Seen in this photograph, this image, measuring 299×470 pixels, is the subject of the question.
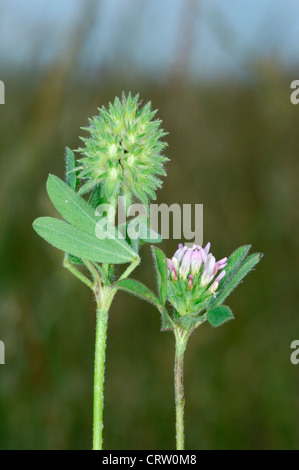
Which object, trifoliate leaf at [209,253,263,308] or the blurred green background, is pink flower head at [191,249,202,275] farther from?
the blurred green background

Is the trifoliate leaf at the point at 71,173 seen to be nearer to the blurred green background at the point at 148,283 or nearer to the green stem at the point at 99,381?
the green stem at the point at 99,381

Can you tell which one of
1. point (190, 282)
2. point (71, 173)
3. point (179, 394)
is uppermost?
point (71, 173)

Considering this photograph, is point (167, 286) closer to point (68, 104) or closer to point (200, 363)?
point (200, 363)

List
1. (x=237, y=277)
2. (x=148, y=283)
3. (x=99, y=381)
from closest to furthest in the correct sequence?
(x=99, y=381)
(x=237, y=277)
(x=148, y=283)

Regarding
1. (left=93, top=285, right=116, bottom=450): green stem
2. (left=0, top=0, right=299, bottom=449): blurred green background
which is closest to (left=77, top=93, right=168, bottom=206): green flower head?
(left=93, top=285, right=116, bottom=450): green stem

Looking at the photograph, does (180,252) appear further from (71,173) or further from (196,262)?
(71,173)

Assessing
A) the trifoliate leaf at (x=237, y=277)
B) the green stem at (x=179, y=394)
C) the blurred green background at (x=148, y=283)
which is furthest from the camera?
the blurred green background at (x=148, y=283)

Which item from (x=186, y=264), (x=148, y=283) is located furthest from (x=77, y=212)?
(x=148, y=283)

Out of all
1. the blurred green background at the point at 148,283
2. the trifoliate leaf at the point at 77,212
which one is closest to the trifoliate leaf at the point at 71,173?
the trifoliate leaf at the point at 77,212

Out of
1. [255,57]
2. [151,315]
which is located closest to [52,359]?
[151,315]
